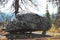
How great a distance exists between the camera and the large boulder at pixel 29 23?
3340mm

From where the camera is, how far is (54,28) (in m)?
3.33

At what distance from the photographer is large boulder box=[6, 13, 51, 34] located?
3340 millimetres

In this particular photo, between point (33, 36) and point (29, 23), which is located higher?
point (29, 23)

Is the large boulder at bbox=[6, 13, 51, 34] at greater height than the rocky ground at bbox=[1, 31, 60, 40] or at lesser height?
greater

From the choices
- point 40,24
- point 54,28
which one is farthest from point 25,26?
point 54,28

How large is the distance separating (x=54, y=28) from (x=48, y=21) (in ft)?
0.56

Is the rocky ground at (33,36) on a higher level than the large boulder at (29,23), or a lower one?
lower

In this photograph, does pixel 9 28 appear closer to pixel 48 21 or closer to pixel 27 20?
pixel 27 20

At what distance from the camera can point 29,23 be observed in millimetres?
3357

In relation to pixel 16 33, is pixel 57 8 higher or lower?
higher

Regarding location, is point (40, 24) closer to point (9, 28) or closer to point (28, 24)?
point (28, 24)

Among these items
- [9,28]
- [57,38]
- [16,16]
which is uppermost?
[16,16]

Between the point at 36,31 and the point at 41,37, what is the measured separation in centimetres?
15

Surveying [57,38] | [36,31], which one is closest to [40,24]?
[36,31]
